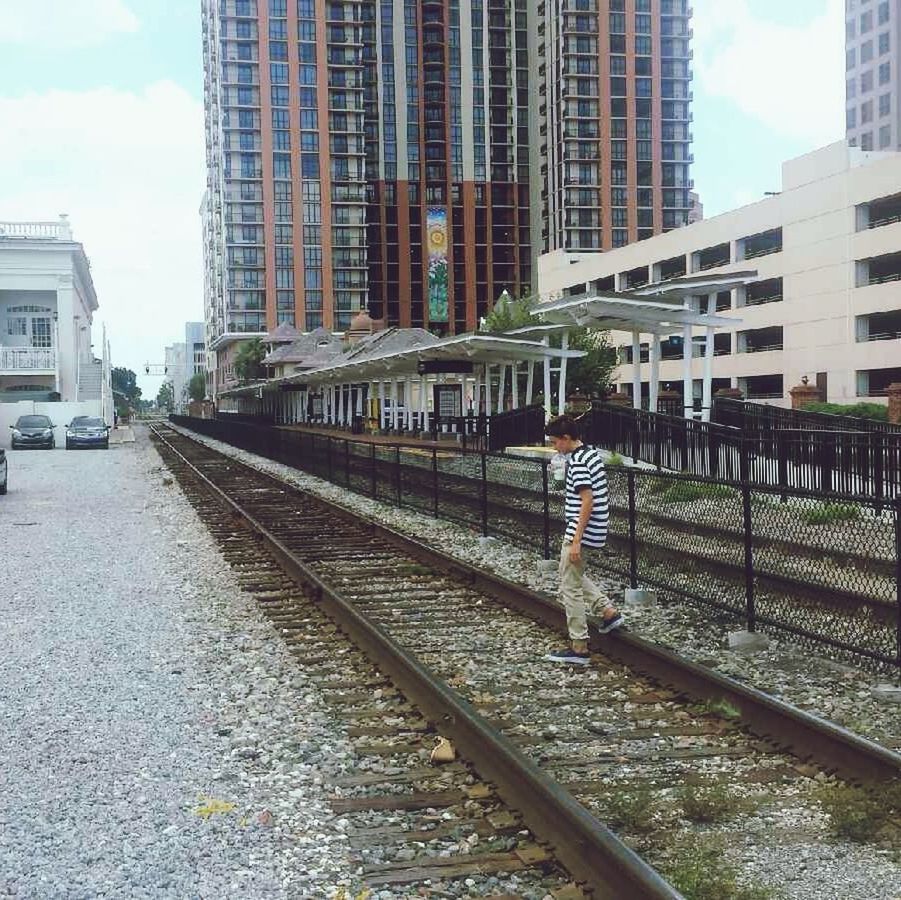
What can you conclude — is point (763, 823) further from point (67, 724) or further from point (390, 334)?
point (390, 334)

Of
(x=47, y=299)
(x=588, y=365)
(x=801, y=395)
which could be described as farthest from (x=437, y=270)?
(x=801, y=395)

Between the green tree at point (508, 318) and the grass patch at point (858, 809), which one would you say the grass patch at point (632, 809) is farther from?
the green tree at point (508, 318)

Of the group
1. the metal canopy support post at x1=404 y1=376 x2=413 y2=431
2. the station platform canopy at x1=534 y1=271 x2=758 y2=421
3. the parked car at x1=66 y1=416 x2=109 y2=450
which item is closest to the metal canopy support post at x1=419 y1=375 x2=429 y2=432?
the metal canopy support post at x1=404 y1=376 x2=413 y2=431

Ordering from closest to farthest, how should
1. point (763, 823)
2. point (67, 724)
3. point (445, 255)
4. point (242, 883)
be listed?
1. point (242, 883)
2. point (763, 823)
3. point (67, 724)
4. point (445, 255)

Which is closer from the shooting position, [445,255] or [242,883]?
[242,883]

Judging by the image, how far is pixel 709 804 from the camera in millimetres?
4953

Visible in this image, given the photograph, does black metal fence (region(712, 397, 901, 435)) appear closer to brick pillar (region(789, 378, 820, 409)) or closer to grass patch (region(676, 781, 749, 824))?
brick pillar (region(789, 378, 820, 409))

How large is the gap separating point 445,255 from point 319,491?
359 ft

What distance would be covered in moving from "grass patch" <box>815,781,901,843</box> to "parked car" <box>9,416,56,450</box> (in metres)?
46.6

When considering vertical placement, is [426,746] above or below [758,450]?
A: below

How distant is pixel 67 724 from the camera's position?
6660 millimetres

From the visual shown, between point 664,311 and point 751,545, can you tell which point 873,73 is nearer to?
point 664,311

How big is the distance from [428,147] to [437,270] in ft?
50.0

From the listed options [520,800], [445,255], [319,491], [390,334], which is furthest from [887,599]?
[445,255]
